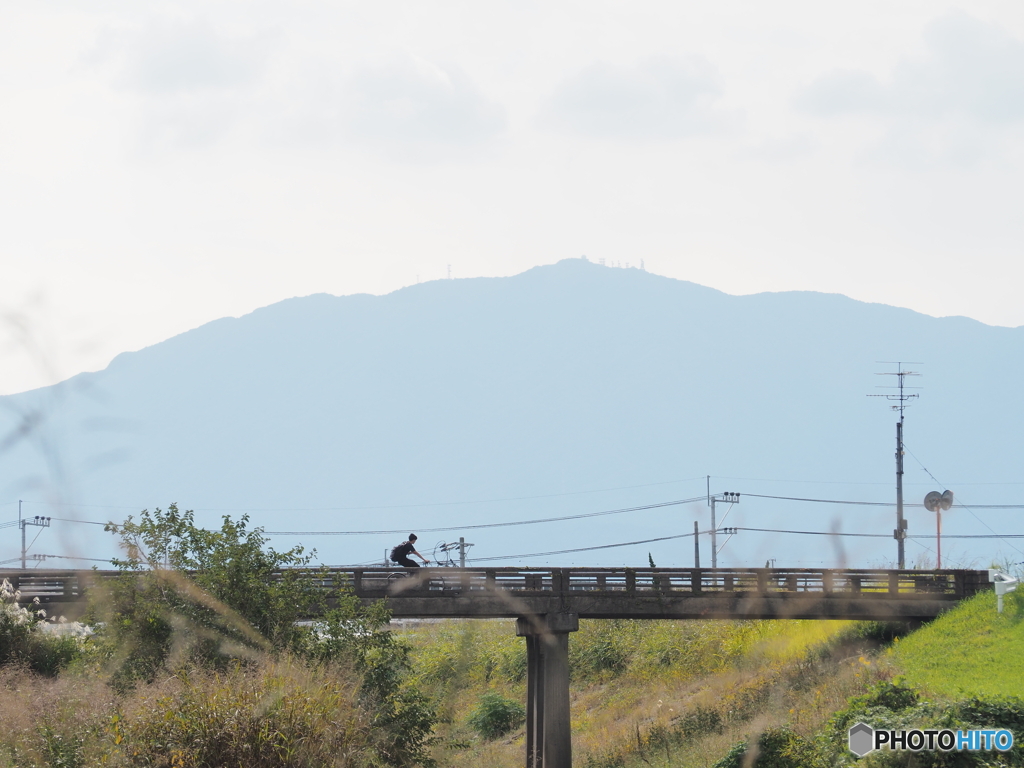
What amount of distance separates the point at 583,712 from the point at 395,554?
12945mm

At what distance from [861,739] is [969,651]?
956cm

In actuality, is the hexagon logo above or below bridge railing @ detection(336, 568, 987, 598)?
below

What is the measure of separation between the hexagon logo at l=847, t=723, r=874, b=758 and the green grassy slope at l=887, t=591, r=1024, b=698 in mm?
2850

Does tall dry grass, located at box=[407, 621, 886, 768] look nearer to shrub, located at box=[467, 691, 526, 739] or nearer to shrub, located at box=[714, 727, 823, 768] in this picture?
shrub, located at box=[467, 691, 526, 739]

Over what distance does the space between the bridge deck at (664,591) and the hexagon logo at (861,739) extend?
12.7 m

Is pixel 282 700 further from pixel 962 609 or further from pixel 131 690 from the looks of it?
pixel 962 609

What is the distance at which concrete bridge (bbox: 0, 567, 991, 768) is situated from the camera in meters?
28.1

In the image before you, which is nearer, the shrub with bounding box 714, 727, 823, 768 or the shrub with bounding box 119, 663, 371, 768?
the shrub with bounding box 119, 663, 371, 768

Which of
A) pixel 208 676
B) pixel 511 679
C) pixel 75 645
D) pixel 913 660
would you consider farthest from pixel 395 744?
pixel 511 679

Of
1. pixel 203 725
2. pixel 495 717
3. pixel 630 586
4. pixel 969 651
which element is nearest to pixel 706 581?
pixel 630 586

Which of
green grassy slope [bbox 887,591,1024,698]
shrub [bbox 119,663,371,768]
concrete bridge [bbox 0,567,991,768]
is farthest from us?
concrete bridge [bbox 0,567,991,768]

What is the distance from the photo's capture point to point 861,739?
1606 cm

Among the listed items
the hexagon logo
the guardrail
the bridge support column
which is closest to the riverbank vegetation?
the hexagon logo

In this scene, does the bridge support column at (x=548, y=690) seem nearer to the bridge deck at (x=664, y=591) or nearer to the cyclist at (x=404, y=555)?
the bridge deck at (x=664, y=591)
